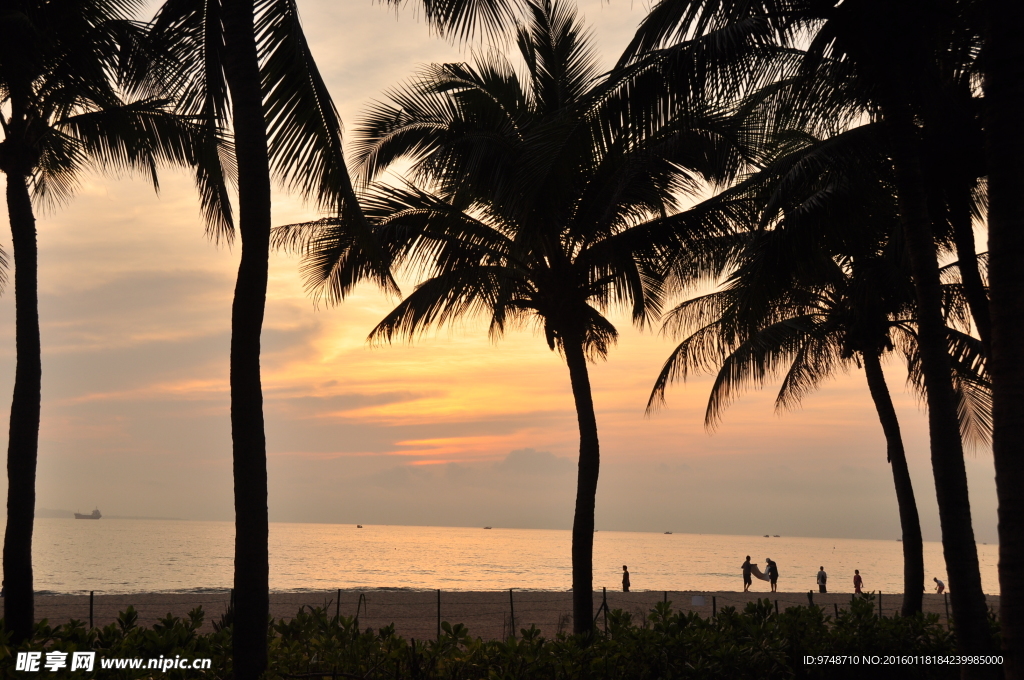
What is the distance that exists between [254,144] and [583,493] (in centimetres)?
865

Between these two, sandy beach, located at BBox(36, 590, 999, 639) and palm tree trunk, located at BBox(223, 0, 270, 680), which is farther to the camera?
sandy beach, located at BBox(36, 590, 999, 639)

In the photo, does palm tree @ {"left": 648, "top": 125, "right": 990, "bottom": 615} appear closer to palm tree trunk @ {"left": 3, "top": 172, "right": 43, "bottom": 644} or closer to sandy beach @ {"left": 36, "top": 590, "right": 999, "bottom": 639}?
sandy beach @ {"left": 36, "top": 590, "right": 999, "bottom": 639}

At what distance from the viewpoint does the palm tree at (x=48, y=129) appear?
9781 millimetres

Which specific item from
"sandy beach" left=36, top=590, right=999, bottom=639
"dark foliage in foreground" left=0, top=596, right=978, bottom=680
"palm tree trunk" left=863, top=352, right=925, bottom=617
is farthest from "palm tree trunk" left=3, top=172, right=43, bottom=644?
"palm tree trunk" left=863, top=352, right=925, bottom=617

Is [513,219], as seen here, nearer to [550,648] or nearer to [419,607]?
[550,648]

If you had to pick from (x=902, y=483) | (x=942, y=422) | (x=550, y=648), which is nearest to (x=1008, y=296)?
(x=942, y=422)

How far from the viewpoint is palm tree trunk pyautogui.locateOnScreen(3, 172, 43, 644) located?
387 inches

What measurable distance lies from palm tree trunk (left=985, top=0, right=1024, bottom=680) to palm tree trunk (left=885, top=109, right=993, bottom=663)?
4.54ft

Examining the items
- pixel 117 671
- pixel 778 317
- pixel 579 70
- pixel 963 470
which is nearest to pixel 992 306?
pixel 963 470

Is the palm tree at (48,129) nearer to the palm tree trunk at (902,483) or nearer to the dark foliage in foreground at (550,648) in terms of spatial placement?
the dark foliage in foreground at (550,648)

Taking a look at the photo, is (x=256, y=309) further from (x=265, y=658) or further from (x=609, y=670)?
(x=609, y=670)

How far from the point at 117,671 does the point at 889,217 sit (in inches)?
486

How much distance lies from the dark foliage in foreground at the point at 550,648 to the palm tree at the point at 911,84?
7.29 feet

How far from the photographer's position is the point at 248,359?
6.67m
